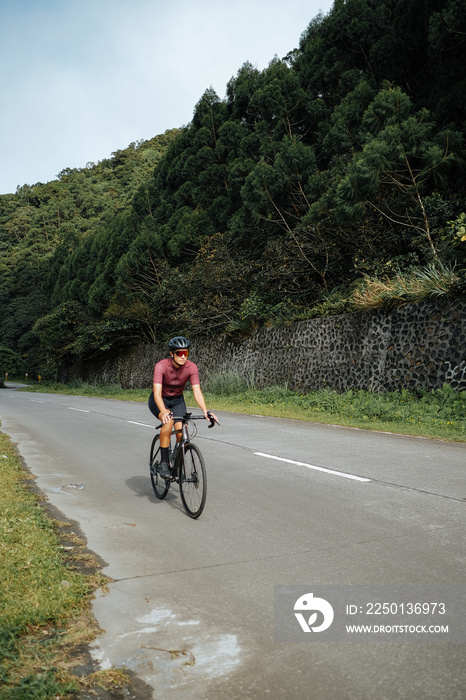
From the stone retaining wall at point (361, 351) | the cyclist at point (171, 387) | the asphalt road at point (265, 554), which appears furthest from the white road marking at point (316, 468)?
the stone retaining wall at point (361, 351)

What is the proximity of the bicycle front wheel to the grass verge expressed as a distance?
130 cm

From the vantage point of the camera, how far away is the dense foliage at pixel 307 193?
64.1ft

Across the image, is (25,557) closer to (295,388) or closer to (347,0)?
(295,388)

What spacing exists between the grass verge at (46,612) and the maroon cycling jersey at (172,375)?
6.45ft

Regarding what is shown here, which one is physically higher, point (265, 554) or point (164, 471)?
point (164, 471)

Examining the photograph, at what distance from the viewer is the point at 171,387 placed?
739cm

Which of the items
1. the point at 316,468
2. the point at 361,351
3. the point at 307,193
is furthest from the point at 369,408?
the point at 307,193

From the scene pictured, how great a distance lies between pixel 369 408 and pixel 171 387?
9.27 meters

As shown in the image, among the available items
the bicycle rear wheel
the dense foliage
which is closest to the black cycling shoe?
the bicycle rear wheel

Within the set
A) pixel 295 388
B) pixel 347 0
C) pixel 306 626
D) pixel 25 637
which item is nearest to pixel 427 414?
pixel 295 388

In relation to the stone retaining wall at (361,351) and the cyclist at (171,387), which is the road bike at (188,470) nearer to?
the cyclist at (171,387)

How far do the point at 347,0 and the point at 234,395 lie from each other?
18.8 metres

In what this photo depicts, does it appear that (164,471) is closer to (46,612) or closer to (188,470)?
(188,470)

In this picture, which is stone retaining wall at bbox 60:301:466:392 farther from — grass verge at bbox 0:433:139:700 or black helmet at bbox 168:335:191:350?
grass verge at bbox 0:433:139:700
